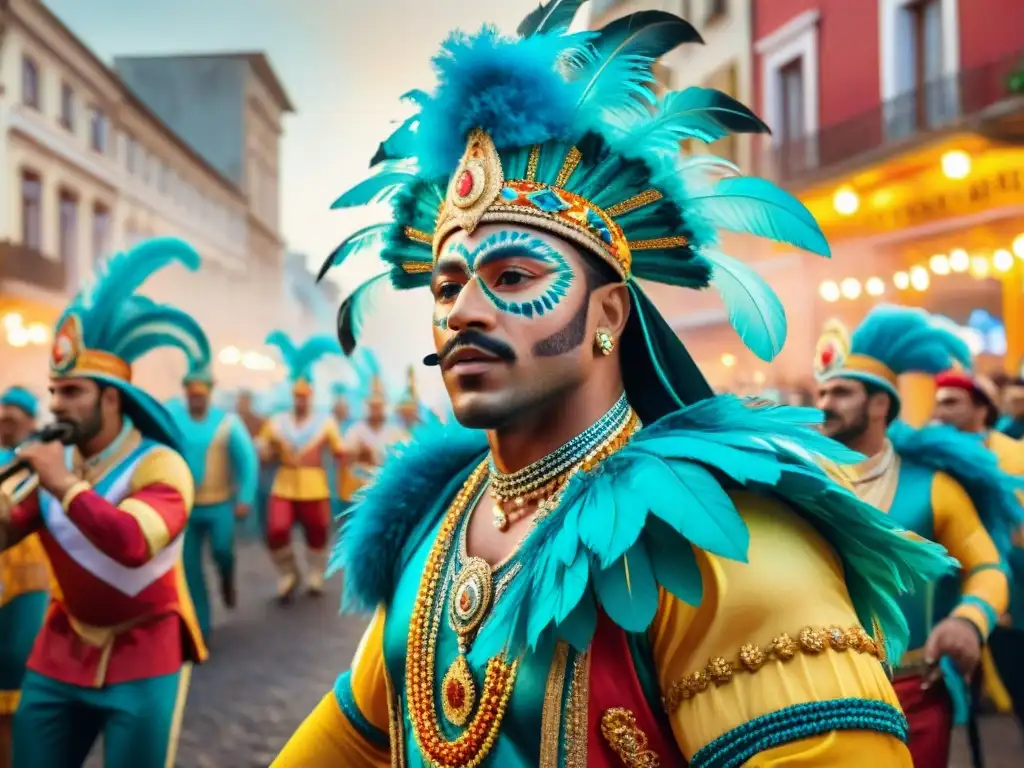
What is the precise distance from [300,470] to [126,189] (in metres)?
9.11

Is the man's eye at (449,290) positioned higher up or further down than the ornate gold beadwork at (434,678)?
higher up

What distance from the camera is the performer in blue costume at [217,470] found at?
8023mm

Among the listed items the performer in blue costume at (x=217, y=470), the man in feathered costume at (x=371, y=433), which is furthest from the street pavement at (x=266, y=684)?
the man in feathered costume at (x=371, y=433)

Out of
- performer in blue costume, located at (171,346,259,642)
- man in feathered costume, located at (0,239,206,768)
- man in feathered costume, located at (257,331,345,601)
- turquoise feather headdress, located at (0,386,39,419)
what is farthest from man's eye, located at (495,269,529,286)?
man in feathered costume, located at (257,331,345,601)

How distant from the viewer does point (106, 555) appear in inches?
128

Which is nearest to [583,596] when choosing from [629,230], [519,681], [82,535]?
[519,681]

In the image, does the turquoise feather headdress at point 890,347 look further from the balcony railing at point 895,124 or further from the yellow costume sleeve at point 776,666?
the balcony railing at point 895,124

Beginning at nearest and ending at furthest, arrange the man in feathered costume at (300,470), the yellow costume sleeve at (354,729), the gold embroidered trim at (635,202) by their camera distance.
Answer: the gold embroidered trim at (635,202) → the yellow costume sleeve at (354,729) → the man in feathered costume at (300,470)

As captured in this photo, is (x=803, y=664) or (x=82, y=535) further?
(x=82, y=535)

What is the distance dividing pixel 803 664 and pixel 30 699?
8.98ft

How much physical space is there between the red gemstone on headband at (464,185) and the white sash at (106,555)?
6.58ft

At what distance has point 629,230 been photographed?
188cm

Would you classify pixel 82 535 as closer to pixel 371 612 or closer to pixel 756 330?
pixel 371 612

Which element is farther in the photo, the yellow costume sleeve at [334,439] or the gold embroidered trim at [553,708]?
the yellow costume sleeve at [334,439]
